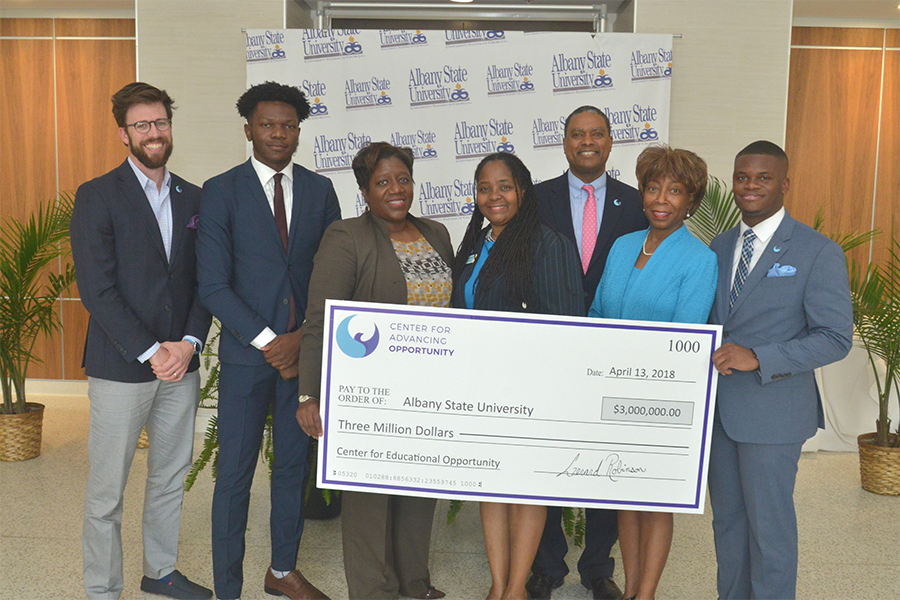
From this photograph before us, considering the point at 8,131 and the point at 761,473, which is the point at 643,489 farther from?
the point at 8,131

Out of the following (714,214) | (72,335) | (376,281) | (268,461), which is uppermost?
(714,214)

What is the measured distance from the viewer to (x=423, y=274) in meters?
2.46

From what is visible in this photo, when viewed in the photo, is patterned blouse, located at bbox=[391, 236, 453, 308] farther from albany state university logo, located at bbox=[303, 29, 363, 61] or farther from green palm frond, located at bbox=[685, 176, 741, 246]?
albany state university logo, located at bbox=[303, 29, 363, 61]

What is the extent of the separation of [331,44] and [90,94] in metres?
2.45

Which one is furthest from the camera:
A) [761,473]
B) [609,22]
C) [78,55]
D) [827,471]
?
[78,55]

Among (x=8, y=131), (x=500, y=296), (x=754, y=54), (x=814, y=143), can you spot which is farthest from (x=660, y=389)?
(x=8, y=131)

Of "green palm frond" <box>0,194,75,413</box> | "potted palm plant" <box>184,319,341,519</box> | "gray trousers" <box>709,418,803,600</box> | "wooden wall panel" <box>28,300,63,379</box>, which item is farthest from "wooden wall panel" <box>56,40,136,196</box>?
"gray trousers" <box>709,418,803,600</box>

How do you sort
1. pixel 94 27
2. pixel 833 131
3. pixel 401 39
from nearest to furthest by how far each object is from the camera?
pixel 401 39 < pixel 94 27 < pixel 833 131

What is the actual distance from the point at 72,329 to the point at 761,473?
19.1ft

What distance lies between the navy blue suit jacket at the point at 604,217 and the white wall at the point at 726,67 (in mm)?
A: 2494

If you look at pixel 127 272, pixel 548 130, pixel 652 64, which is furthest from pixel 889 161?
pixel 127 272

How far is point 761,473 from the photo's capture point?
7.24 feet

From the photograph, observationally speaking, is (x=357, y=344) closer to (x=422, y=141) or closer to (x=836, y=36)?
(x=422, y=141)

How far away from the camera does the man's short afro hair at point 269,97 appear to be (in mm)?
2594
